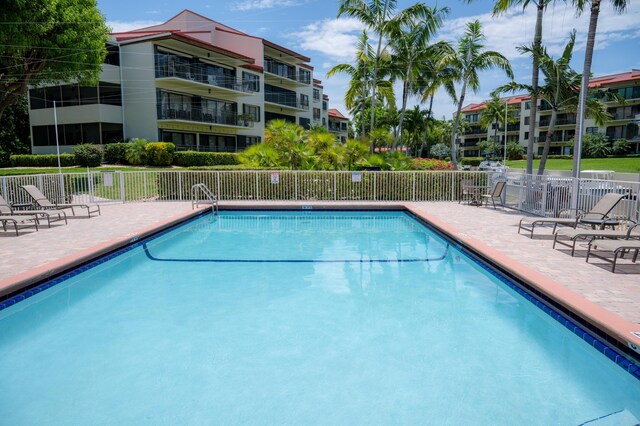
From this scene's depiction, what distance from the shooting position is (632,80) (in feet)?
182

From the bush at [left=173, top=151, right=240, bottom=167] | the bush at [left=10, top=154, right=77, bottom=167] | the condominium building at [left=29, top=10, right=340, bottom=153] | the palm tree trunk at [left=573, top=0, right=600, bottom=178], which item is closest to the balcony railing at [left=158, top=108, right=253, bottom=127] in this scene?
the condominium building at [left=29, top=10, right=340, bottom=153]

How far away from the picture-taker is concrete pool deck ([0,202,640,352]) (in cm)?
562

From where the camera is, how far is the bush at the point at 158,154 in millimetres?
27828

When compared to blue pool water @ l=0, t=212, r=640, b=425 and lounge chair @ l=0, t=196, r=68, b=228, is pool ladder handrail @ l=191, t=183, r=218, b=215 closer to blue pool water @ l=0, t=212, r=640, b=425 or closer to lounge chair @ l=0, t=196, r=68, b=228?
lounge chair @ l=0, t=196, r=68, b=228

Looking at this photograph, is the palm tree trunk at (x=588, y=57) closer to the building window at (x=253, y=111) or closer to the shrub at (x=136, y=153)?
the shrub at (x=136, y=153)

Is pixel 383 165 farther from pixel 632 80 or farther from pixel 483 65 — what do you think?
pixel 632 80

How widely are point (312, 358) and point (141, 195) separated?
14679 millimetres

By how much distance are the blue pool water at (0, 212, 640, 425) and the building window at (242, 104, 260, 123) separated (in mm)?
33108

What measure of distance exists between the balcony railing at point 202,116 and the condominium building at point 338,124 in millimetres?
34204

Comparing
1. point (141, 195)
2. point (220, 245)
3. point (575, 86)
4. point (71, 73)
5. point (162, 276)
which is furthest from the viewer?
point (71, 73)

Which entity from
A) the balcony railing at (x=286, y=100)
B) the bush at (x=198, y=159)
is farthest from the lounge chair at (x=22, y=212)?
the balcony railing at (x=286, y=100)

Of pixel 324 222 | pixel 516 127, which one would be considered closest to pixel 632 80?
pixel 516 127

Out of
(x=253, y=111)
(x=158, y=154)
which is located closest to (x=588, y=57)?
(x=158, y=154)

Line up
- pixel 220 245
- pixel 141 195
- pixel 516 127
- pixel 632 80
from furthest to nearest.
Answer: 1. pixel 516 127
2. pixel 632 80
3. pixel 141 195
4. pixel 220 245
